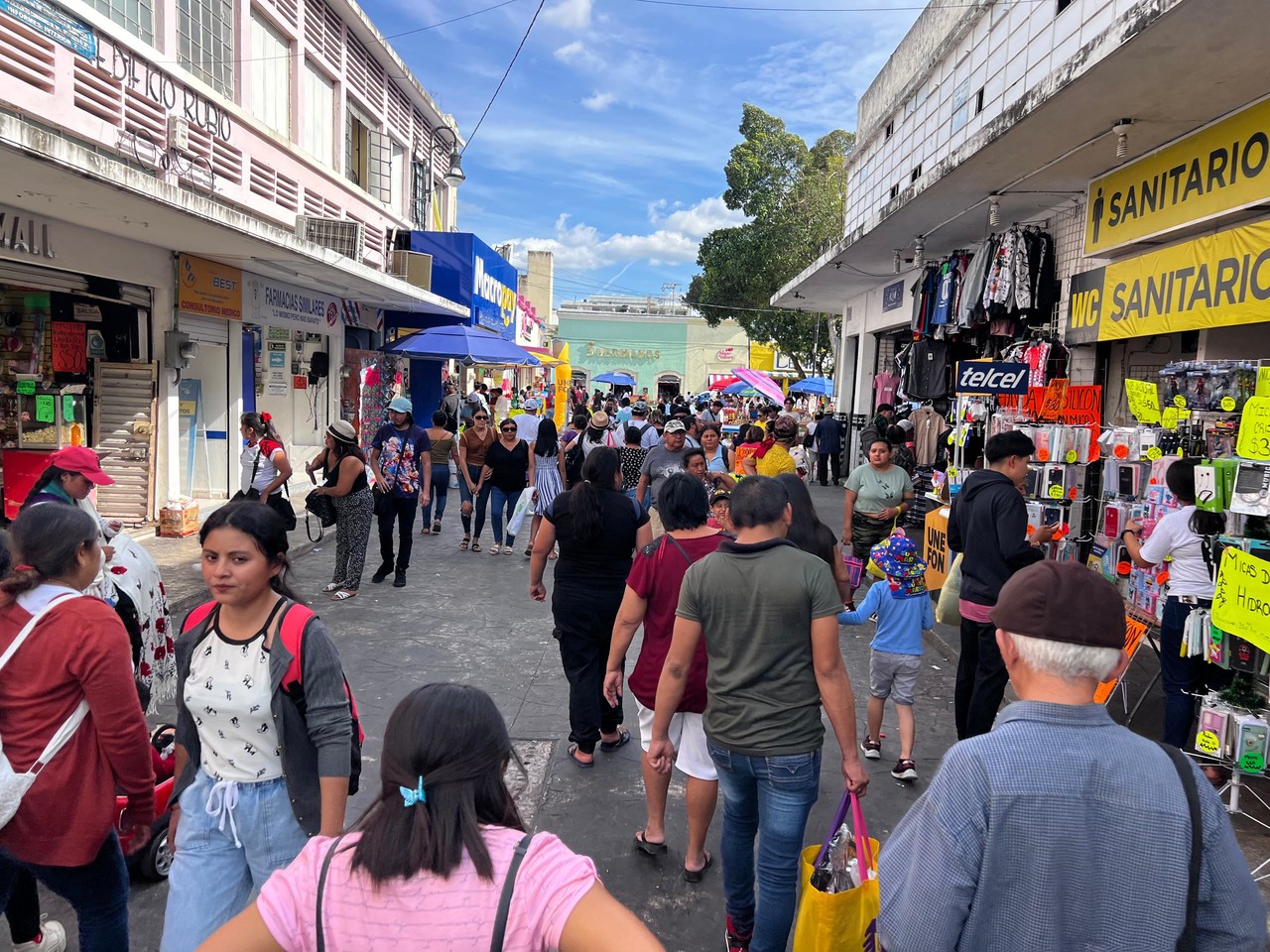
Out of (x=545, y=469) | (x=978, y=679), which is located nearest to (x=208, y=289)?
(x=545, y=469)

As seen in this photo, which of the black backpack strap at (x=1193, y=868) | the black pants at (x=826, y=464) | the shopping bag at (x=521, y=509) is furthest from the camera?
the black pants at (x=826, y=464)

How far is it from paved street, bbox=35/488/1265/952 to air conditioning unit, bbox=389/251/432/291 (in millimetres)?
9459

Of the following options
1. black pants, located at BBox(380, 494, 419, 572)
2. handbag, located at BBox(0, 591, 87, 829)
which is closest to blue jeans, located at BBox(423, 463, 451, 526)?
black pants, located at BBox(380, 494, 419, 572)

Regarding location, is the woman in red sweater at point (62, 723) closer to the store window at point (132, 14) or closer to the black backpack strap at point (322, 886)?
the black backpack strap at point (322, 886)

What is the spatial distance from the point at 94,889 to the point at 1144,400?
648 cm

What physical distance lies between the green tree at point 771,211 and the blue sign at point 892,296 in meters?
14.0

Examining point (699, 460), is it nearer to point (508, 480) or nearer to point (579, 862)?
point (508, 480)

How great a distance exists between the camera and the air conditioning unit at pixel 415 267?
1766cm

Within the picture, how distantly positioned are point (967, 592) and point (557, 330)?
55299 mm

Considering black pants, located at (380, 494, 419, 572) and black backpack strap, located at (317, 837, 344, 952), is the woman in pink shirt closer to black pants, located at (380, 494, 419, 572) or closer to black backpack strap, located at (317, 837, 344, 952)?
black backpack strap, located at (317, 837, 344, 952)

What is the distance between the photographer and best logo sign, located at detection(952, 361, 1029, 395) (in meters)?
7.65

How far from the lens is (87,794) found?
7.84 ft

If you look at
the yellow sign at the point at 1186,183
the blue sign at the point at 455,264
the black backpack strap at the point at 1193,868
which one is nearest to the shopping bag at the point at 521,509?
the yellow sign at the point at 1186,183

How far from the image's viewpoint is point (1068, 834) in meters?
1.51
